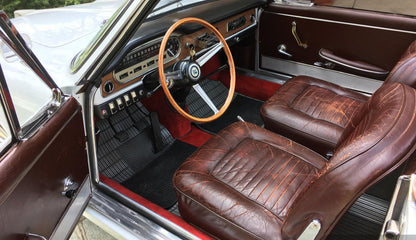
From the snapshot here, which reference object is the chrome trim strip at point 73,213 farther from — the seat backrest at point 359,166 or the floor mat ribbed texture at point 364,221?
the floor mat ribbed texture at point 364,221

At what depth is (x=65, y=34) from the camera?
5.30 ft

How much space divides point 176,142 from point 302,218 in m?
1.43

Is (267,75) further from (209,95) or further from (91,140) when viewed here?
(91,140)

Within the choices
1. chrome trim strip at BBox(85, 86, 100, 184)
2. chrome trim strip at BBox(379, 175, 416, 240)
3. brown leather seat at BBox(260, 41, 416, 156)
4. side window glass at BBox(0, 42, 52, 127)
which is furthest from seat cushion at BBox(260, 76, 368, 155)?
side window glass at BBox(0, 42, 52, 127)

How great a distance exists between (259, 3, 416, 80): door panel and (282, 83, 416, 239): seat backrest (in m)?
1.18

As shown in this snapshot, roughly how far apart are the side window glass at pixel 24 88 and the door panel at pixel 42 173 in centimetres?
7

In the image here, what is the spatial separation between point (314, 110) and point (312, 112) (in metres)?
0.02

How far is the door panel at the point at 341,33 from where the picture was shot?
1.99m

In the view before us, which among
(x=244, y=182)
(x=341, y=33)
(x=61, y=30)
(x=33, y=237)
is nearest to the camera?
(x=33, y=237)


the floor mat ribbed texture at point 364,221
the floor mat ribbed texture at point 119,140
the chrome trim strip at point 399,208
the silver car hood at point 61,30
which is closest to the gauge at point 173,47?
the silver car hood at point 61,30

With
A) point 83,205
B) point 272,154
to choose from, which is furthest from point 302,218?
point 83,205

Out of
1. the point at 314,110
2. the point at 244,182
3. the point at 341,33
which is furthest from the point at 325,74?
the point at 244,182

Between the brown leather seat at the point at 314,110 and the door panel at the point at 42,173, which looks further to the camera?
the brown leather seat at the point at 314,110

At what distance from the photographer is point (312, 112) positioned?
1823mm
